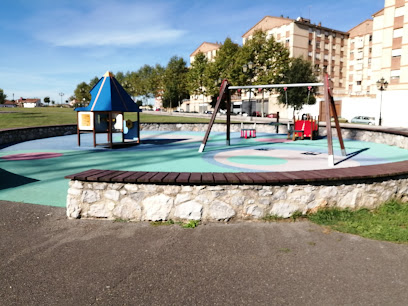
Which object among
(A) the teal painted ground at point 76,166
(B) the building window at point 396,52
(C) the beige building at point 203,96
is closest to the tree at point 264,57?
(B) the building window at point 396,52

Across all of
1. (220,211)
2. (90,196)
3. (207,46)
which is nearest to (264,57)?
(207,46)

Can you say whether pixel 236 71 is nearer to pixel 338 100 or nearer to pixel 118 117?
pixel 338 100

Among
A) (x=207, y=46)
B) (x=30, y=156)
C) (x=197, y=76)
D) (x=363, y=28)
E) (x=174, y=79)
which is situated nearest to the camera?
(x=30, y=156)

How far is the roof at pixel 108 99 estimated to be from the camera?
47.5 ft

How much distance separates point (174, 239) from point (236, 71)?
4892cm

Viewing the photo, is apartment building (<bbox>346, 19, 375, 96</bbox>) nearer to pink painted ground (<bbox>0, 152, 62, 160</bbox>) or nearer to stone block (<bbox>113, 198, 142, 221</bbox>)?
pink painted ground (<bbox>0, 152, 62, 160</bbox>)

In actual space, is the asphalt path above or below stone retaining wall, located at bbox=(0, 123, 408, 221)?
below

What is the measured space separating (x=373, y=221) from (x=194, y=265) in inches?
119

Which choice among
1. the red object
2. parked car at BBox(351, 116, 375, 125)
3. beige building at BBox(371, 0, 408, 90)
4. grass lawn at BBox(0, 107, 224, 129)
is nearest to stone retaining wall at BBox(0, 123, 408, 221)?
the red object

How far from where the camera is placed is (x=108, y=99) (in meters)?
14.7

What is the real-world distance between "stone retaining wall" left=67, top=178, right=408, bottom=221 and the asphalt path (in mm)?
191

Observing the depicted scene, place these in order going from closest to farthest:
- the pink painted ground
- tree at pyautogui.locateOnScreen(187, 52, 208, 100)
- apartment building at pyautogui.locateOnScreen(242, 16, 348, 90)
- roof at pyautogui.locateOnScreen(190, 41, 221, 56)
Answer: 1. the pink painted ground
2. apartment building at pyautogui.locateOnScreen(242, 16, 348, 90)
3. tree at pyautogui.locateOnScreen(187, 52, 208, 100)
4. roof at pyautogui.locateOnScreen(190, 41, 221, 56)

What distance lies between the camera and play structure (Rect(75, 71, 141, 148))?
14.6 meters

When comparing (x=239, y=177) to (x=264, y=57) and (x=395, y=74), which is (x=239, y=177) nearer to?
(x=395, y=74)
